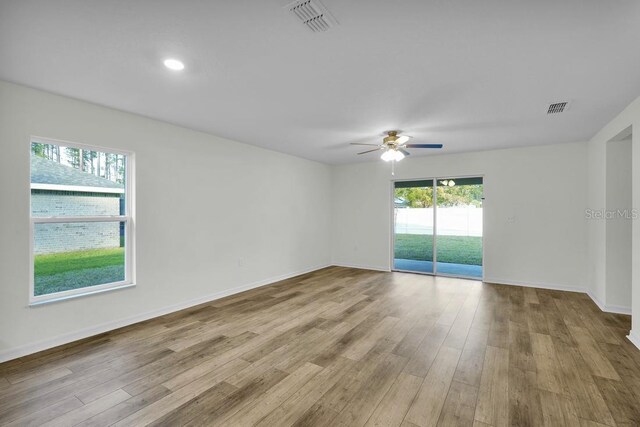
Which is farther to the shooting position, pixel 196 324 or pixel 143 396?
pixel 196 324

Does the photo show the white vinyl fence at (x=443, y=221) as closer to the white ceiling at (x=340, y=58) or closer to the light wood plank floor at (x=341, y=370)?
the light wood plank floor at (x=341, y=370)

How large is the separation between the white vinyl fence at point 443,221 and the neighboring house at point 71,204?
17.4 ft

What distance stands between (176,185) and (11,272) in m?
1.84

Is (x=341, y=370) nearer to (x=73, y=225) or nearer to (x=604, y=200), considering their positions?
(x=73, y=225)

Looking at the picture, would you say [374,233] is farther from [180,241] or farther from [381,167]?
[180,241]

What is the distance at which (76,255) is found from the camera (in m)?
3.24

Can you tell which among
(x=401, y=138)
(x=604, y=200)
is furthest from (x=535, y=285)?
(x=401, y=138)

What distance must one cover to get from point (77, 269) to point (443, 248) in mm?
6087

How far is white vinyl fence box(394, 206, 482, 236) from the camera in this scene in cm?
596

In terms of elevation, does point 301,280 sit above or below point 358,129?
below

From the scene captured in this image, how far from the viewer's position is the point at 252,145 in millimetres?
5246

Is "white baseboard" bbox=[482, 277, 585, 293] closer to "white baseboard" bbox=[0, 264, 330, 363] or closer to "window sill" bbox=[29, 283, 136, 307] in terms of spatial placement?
"white baseboard" bbox=[0, 264, 330, 363]

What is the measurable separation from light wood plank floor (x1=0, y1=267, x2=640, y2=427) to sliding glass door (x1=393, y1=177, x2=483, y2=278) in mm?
2128

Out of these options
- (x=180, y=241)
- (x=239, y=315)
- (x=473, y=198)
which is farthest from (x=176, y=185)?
(x=473, y=198)
